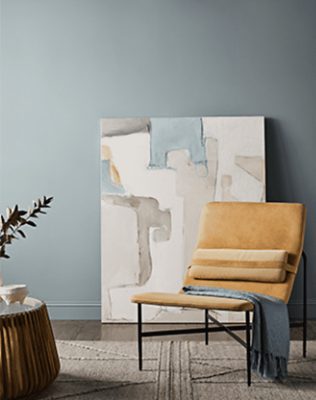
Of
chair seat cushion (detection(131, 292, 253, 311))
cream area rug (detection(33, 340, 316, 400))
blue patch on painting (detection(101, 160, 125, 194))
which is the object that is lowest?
cream area rug (detection(33, 340, 316, 400))

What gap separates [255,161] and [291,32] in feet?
3.19

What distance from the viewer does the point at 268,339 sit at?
339 centimetres

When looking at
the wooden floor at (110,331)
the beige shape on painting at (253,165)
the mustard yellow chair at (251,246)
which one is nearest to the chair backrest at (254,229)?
the mustard yellow chair at (251,246)

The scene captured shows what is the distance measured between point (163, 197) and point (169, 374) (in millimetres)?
1635

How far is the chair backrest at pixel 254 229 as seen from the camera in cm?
384

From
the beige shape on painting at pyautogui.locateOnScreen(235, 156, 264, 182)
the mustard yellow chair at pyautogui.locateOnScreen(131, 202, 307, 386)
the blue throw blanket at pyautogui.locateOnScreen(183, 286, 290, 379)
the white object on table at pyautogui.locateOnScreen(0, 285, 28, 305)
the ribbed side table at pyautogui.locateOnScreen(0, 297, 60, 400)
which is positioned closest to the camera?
the ribbed side table at pyautogui.locateOnScreen(0, 297, 60, 400)

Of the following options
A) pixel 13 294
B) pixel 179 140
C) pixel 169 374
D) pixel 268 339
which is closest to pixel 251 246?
pixel 268 339

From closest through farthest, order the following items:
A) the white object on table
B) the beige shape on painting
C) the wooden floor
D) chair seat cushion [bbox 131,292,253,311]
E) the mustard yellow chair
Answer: the white object on table
chair seat cushion [bbox 131,292,253,311]
the mustard yellow chair
the wooden floor
the beige shape on painting

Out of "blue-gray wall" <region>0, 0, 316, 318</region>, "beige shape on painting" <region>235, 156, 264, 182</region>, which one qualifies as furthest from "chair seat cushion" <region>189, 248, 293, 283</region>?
"blue-gray wall" <region>0, 0, 316, 318</region>

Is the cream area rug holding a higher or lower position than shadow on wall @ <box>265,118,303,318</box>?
lower

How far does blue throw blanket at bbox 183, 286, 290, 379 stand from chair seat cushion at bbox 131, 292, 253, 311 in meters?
0.13

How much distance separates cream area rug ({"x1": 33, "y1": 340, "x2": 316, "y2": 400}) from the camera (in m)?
3.15

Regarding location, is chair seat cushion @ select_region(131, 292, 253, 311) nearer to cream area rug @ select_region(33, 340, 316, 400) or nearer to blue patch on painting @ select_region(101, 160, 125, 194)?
cream area rug @ select_region(33, 340, 316, 400)

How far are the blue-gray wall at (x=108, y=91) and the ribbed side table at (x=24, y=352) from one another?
1848 mm
